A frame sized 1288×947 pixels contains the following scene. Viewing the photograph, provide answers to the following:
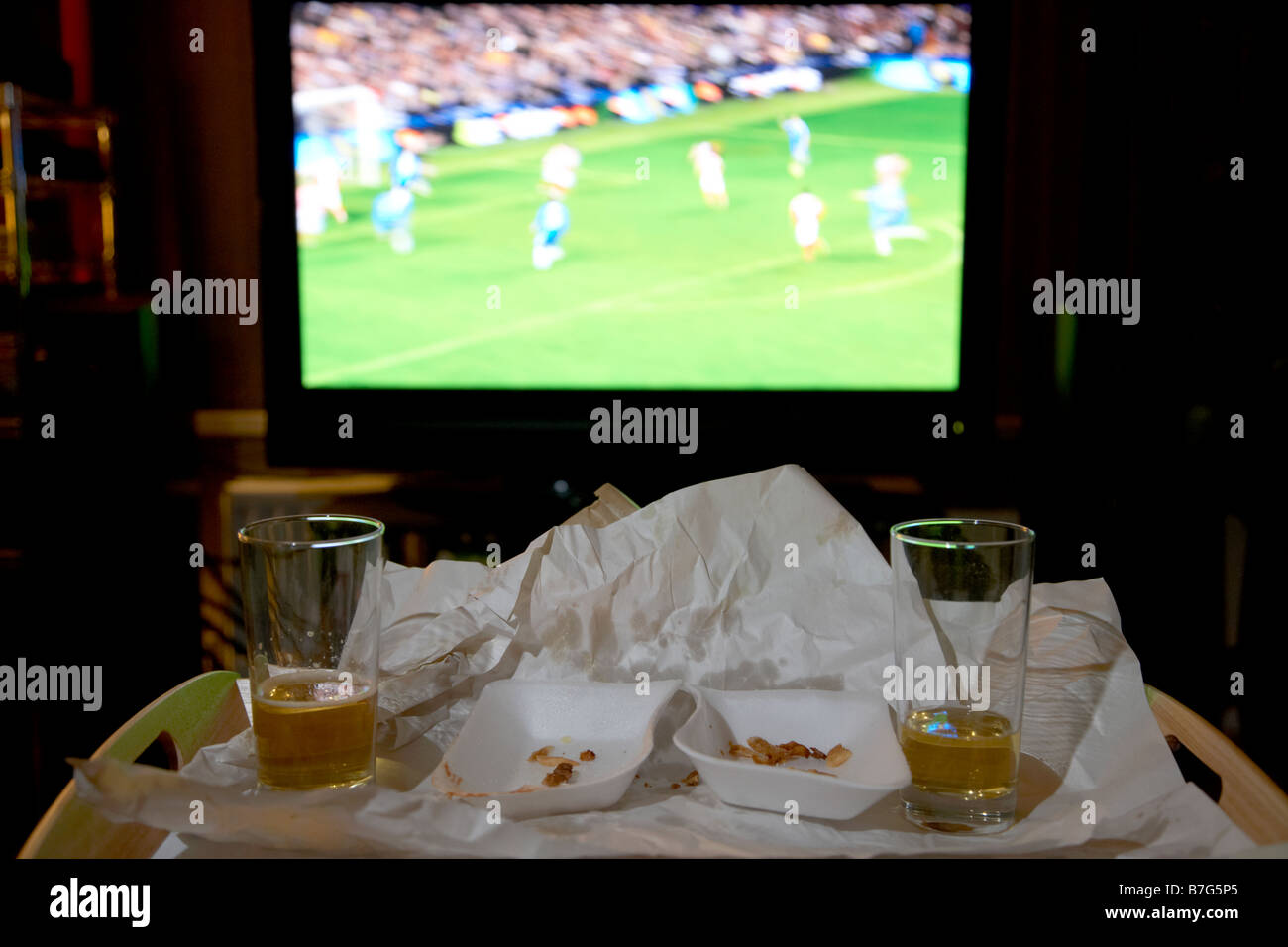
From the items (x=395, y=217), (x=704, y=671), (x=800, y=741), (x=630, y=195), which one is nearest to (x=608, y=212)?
(x=630, y=195)

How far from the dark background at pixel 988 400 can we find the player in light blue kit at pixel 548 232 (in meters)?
0.54

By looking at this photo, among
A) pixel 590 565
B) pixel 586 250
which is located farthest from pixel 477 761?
pixel 586 250

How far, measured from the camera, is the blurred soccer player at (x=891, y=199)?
9.15 ft

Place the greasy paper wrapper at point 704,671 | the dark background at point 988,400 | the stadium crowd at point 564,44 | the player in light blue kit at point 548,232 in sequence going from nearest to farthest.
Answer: the greasy paper wrapper at point 704,671
the dark background at point 988,400
the stadium crowd at point 564,44
the player in light blue kit at point 548,232

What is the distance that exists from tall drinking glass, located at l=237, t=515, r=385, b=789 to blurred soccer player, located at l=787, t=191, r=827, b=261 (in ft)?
7.33

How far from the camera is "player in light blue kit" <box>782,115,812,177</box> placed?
9.09ft

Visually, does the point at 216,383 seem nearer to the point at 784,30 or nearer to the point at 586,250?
the point at 586,250

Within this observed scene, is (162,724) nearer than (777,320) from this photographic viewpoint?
A: Yes

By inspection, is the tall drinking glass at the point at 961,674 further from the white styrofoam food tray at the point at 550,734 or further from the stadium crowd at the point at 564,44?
the stadium crowd at the point at 564,44

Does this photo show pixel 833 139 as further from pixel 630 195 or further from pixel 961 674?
pixel 961 674

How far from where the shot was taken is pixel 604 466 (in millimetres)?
2775

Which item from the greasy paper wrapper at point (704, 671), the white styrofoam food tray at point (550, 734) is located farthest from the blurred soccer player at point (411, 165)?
the white styrofoam food tray at point (550, 734)

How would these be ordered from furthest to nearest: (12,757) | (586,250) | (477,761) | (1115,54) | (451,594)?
(586,250)
(1115,54)
(12,757)
(451,594)
(477,761)

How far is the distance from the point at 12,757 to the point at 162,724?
175cm
